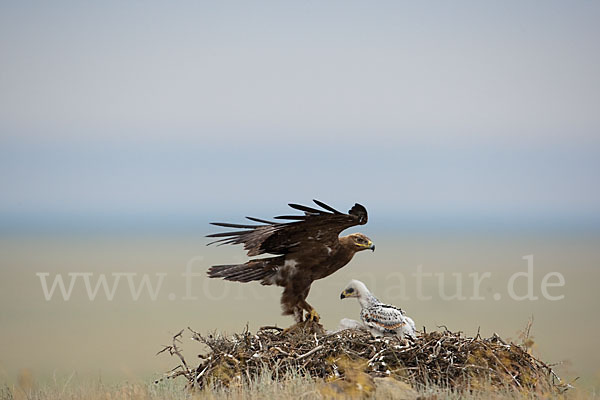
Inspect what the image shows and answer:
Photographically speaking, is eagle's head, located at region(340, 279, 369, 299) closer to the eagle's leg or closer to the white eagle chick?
the white eagle chick

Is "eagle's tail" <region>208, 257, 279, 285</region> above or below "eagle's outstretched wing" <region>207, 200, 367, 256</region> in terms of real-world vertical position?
below

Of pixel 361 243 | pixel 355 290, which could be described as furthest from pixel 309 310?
pixel 361 243

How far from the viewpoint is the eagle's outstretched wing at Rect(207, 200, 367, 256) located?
7449 millimetres

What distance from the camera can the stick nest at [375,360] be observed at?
720cm

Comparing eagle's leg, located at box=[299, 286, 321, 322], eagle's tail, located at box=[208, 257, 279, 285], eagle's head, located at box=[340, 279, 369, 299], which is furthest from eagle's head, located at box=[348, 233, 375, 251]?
eagle's tail, located at box=[208, 257, 279, 285]

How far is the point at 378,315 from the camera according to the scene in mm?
7871

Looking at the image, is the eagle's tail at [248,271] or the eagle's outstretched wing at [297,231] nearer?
the eagle's outstretched wing at [297,231]

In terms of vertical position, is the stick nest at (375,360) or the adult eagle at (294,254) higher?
the adult eagle at (294,254)

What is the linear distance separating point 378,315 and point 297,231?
1249mm

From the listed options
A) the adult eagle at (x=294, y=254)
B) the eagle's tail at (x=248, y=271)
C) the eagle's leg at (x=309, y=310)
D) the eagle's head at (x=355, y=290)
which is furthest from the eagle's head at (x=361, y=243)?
the eagle's tail at (x=248, y=271)

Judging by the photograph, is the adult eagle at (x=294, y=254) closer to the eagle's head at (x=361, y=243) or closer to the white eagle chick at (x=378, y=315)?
the eagle's head at (x=361, y=243)

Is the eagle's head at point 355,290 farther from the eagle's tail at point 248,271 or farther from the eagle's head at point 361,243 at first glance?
the eagle's tail at point 248,271

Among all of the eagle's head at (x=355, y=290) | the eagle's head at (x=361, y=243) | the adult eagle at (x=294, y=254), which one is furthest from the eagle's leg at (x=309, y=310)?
the eagle's head at (x=361, y=243)

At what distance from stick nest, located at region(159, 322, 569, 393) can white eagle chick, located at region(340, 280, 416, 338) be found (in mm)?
157
